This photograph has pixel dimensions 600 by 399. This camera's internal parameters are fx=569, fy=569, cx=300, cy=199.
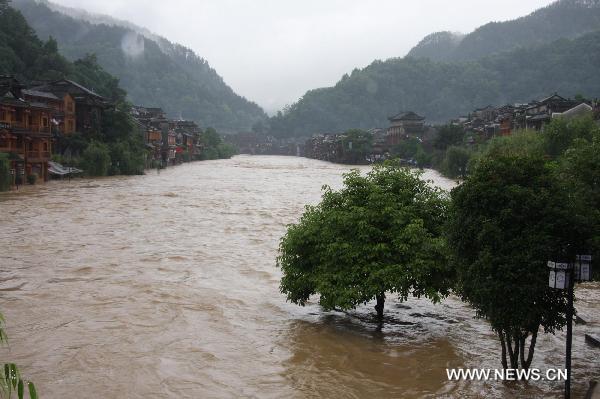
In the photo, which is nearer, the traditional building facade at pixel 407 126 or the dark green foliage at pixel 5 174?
the dark green foliage at pixel 5 174

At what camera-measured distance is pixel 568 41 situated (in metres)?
169

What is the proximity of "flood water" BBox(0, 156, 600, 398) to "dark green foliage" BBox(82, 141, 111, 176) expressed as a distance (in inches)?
1496

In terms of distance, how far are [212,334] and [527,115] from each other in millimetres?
64952

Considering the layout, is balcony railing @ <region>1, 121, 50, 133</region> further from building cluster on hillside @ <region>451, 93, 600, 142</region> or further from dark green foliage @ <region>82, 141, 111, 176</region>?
building cluster on hillside @ <region>451, 93, 600, 142</region>

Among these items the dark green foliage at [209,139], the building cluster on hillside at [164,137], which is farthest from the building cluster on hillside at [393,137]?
the building cluster on hillside at [164,137]

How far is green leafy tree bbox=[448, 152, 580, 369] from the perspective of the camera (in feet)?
29.0

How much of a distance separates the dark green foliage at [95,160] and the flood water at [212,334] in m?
38.0

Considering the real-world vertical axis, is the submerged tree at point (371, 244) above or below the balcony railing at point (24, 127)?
below

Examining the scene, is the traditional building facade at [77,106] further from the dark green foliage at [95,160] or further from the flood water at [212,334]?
the flood water at [212,334]

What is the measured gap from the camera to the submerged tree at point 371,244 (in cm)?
1230

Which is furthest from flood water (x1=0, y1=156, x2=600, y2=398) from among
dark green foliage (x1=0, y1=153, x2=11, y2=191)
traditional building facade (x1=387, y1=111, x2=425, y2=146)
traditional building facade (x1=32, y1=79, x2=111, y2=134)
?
traditional building facade (x1=387, y1=111, x2=425, y2=146)

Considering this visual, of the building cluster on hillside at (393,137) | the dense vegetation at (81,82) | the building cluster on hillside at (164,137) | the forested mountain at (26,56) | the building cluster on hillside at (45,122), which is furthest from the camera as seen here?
the building cluster on hillside at (393,137)

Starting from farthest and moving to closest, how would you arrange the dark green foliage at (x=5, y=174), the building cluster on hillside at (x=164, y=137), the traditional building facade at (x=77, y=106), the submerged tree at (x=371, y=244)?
the building cluster on hillside at (x=164, y=137)
the traditional building facade at (x=77, y=106)
the dark green foliage at (x=5, y=174)
the submerged tree at (x=371, y=244)

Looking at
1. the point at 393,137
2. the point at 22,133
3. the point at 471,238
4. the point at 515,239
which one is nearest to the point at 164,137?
the point at 393,137
